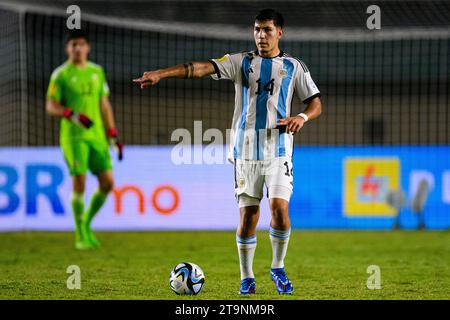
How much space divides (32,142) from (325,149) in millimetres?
5747

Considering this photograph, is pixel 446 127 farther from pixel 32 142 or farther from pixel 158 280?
pixel 158 280

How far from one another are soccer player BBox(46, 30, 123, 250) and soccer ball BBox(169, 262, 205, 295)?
16.3 ft

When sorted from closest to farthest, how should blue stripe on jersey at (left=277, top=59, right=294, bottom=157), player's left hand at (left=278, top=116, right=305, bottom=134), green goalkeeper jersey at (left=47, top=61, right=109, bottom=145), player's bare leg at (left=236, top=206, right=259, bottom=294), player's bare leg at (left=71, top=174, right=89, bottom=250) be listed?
player's left hand at (left=278, top=116, right=305, bottom=134) → blue stripe on jersey at (left=277, top=59, right=294, bottom=157) → player's bare leg at (left=236, top=206, right=259, bottom=294) → player's bare leg at (left=71, top=174, right=89, bottom=250) → green goalkeeper jersey at (left=47, top=61, right=109, bottom=145)

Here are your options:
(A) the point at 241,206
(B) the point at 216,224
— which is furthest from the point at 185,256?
(B) the point at 216,224

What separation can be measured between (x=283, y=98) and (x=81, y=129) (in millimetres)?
5640

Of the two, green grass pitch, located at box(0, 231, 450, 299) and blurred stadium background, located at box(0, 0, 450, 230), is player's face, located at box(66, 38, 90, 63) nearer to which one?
blurred stadium background, located at box(0, 0, 450, 230)

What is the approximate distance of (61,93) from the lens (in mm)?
11703

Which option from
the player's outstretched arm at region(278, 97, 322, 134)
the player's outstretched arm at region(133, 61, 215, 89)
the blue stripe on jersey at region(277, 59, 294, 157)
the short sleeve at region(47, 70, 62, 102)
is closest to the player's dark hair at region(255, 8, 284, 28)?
the blue stripe on jersey at region(277, 59, 294, 157)

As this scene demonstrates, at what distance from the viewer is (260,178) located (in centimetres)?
645

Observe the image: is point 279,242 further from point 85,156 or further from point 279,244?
point 85,156

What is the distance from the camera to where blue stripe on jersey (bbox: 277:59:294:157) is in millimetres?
6410

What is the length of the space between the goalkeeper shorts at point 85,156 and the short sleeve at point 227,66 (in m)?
5.34

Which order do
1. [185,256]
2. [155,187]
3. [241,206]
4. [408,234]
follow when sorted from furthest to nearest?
1. [155,187]
2. [408,234]
3. [185,256]
4. [241,206]

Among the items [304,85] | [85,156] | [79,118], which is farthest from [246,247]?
[85,156]
